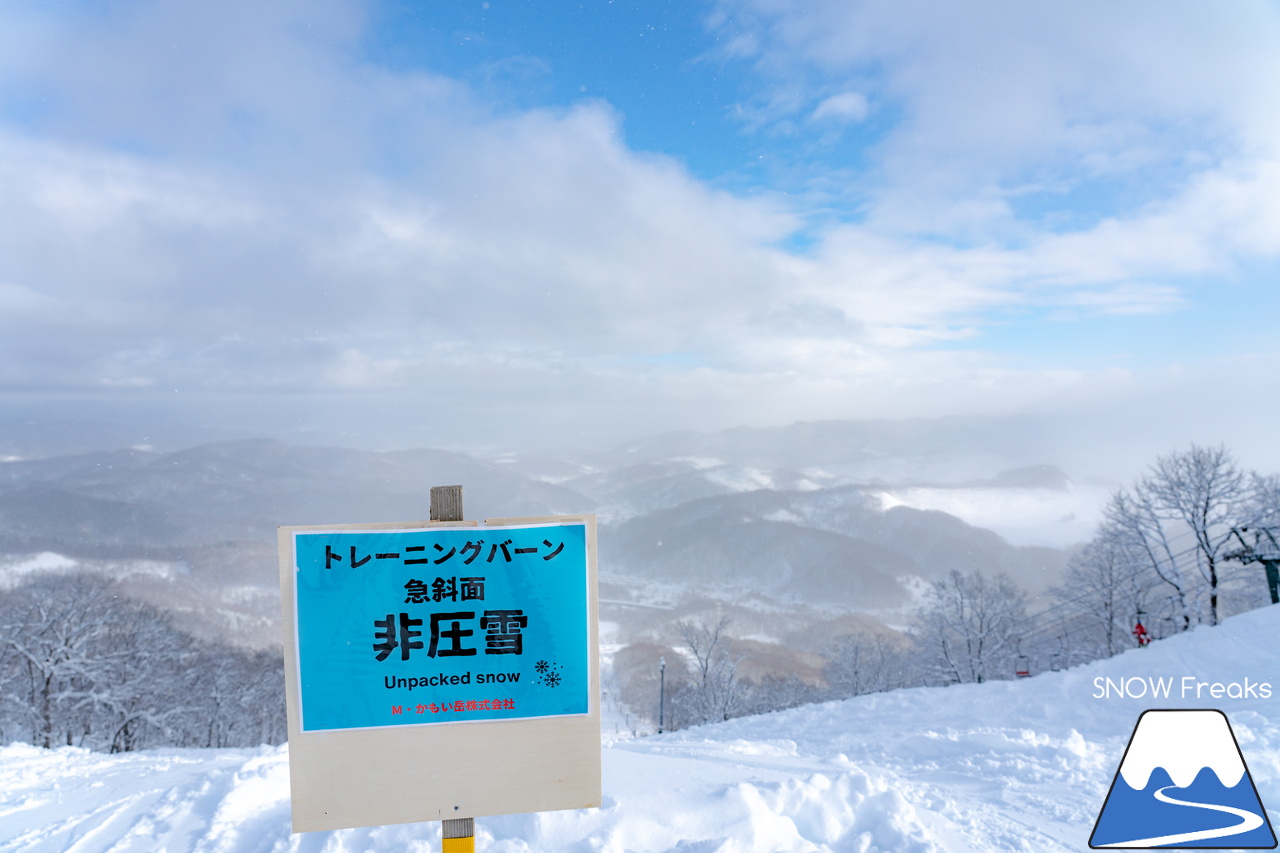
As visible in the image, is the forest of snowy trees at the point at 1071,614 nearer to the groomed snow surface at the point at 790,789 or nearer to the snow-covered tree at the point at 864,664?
the snow-covered tree at the point at 864,664

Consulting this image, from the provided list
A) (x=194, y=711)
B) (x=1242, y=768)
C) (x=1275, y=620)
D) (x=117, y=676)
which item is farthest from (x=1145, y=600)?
(x=117, y=676)

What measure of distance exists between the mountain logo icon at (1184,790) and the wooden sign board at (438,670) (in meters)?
4.40

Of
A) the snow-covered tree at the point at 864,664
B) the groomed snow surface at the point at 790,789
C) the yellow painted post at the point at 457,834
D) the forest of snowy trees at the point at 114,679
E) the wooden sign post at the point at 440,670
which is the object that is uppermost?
the wooden sign post at the point at 440,670

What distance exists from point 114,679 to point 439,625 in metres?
36.6

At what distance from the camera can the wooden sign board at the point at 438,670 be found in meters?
2.76

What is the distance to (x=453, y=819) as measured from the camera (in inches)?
111

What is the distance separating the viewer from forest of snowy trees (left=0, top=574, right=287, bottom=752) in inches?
1041

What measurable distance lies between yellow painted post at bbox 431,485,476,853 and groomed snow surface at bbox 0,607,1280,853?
1.49 m

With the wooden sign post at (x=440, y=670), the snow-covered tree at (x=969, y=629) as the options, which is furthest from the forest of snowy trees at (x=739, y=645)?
the wooden sign post at (x=440, y=670)

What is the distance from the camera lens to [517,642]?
286 cm

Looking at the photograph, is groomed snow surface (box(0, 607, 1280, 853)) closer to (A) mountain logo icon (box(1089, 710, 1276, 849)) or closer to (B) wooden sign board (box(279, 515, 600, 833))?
(A) mountain logo icon (box(1089, 710, 1276, 849))

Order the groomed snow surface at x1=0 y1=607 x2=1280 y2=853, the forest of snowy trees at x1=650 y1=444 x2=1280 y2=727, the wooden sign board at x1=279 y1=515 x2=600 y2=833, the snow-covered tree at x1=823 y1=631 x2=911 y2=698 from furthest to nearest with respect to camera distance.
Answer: the snow-covered tree at x1=823 y1=631 x2=911 y2=698
the forest of snowy trees at x1=650 y1=444 x2=1280 y2=727
the groomed snow surface at x1=0 y1=607 x2=1280 y2=853
the wooden sign board at x1=279 y1=515 x2=600 y2=833

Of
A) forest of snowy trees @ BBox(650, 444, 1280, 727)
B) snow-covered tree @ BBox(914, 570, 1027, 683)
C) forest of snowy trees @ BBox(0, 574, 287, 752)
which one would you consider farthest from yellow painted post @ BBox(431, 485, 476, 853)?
forest of snowy trees @ BBox(0, 574, 287, 752)

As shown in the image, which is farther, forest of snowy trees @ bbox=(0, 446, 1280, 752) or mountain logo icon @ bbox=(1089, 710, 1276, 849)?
forest of snowy trees @ bbox=(0, 446, 1280, 752)
